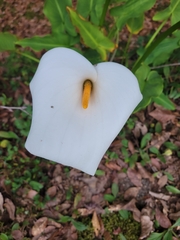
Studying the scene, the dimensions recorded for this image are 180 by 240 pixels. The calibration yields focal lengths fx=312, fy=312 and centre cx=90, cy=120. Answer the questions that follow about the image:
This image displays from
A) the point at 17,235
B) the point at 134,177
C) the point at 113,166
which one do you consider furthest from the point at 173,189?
the point at 17,235

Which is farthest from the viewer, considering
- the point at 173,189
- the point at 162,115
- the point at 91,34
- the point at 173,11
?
the point at 162,115

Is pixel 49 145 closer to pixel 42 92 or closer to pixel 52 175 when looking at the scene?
pixel 42 92

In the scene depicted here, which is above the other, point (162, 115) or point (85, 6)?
point (85, 6)

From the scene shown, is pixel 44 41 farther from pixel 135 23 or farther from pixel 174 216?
pixel 174 216

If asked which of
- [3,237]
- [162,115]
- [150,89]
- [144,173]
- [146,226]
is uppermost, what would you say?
[150,89]

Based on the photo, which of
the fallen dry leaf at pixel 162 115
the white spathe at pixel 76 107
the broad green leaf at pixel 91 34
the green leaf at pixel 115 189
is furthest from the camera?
the fallen dry leaf at pixel 162 115

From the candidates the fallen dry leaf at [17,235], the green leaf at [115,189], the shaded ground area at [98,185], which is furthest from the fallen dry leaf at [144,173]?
the fallen dry leaf at [17,235]

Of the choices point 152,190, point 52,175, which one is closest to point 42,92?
point 52,175

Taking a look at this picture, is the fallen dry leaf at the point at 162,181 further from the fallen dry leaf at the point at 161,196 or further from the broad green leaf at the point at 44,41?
the broad green leaf at the point at 44,41

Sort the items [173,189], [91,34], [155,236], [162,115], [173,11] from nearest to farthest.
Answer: [91,34], [173,11], [155,236], [173,189], [162,115]
